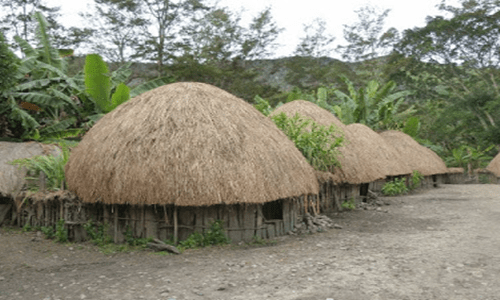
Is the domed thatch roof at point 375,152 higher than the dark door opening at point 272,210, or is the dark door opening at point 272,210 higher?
the domed thatch roof at point 375,152

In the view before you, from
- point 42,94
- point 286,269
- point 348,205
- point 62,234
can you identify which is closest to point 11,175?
point 62,234

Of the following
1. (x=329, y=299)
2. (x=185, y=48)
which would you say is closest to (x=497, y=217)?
(x=329, y=299)

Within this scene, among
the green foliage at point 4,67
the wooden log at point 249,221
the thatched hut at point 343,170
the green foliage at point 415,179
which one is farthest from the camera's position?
the green foliage at point 415,179

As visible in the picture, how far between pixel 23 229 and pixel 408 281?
7.44 meters

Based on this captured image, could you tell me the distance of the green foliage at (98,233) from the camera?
7.31 metres

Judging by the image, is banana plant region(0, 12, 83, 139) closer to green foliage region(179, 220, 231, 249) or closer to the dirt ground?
the dirt ground

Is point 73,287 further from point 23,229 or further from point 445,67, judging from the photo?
point 445,67

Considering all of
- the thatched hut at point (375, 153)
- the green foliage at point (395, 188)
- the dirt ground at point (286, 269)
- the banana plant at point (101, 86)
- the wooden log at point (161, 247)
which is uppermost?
the banana plant at point (101, 86)

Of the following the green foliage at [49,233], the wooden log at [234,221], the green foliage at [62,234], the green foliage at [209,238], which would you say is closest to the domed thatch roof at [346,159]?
the wooden log at [234,221]

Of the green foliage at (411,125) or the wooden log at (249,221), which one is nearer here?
the wooden log at (249,221)

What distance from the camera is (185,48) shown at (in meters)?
23.5

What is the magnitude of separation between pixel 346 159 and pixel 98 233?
6.59 metres

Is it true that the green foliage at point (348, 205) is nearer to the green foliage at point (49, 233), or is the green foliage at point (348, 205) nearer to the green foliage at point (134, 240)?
the green foliage at point (134, 240)

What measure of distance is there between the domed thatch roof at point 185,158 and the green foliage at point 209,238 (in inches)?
27.1
